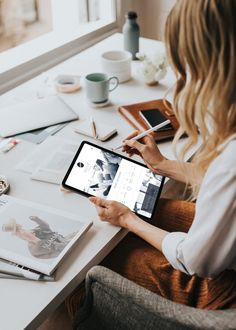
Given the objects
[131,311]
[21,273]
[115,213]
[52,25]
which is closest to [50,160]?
[115,213]

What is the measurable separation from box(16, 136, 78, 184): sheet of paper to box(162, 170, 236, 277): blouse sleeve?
1.46 feet

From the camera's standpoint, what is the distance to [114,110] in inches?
58.4

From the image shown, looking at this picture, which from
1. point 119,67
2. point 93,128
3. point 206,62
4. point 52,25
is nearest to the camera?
point 206,62

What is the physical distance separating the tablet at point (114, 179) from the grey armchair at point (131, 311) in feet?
0.95

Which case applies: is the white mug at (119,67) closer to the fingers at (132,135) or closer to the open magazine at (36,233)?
the fingers at (132,135)

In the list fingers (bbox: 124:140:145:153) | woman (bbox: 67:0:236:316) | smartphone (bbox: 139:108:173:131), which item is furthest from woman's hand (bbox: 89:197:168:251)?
smartphone (bbox: 139:108:173:131)

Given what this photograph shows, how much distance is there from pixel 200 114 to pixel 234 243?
262mm

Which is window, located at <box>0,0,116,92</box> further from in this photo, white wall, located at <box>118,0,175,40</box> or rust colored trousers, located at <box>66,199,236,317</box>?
rust colored trousers, located at <box>66,199,236,317</box>

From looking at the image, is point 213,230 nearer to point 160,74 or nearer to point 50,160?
point 50,160

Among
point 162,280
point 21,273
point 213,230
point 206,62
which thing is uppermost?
point 206,62

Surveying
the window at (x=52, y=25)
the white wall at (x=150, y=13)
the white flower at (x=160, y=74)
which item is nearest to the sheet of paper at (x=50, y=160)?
the white flower at (x=160, y=74)

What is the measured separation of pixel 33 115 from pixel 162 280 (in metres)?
0.72

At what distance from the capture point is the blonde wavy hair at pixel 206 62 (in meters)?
0.73

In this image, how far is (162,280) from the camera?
1.06 metres
